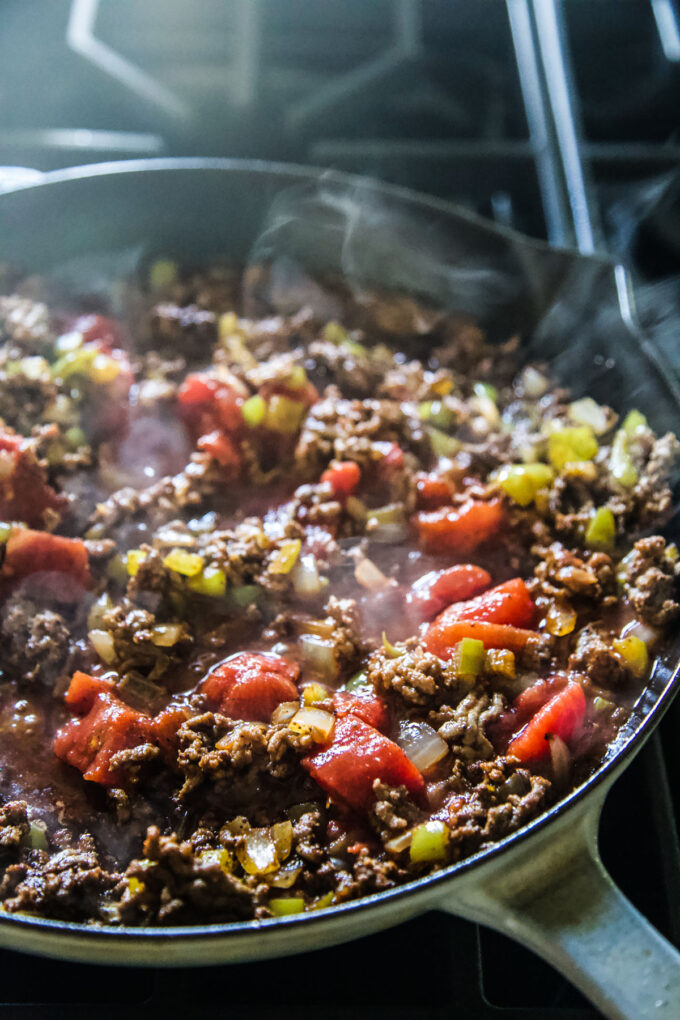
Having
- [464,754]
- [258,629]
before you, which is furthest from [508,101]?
[464,754]

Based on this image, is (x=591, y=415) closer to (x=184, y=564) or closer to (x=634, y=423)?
(x=634, y=423)

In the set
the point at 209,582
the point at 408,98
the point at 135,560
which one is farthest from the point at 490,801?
the point at 408,98

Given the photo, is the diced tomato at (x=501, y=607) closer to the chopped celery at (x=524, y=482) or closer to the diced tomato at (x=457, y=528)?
the diced tomato at (x=457, y=528)

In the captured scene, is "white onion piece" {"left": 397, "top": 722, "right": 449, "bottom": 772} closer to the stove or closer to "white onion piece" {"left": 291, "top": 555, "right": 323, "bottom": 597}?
"white onion piece" {"left": 291, "top": 555, "right": 323, "bottom": 597}

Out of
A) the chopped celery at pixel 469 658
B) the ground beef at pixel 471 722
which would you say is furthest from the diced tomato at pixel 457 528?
the ground beef at pixel 471 722

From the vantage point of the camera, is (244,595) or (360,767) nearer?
(360,767)

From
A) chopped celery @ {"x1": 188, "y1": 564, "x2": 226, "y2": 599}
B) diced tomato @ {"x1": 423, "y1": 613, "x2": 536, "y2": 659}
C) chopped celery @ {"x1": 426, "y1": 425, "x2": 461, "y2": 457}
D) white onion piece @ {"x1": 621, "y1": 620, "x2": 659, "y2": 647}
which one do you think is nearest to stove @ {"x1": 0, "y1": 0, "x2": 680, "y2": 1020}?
chopped celery @ {"x1": 426, "y1": 425, "x2": 461, "y2": 457}
